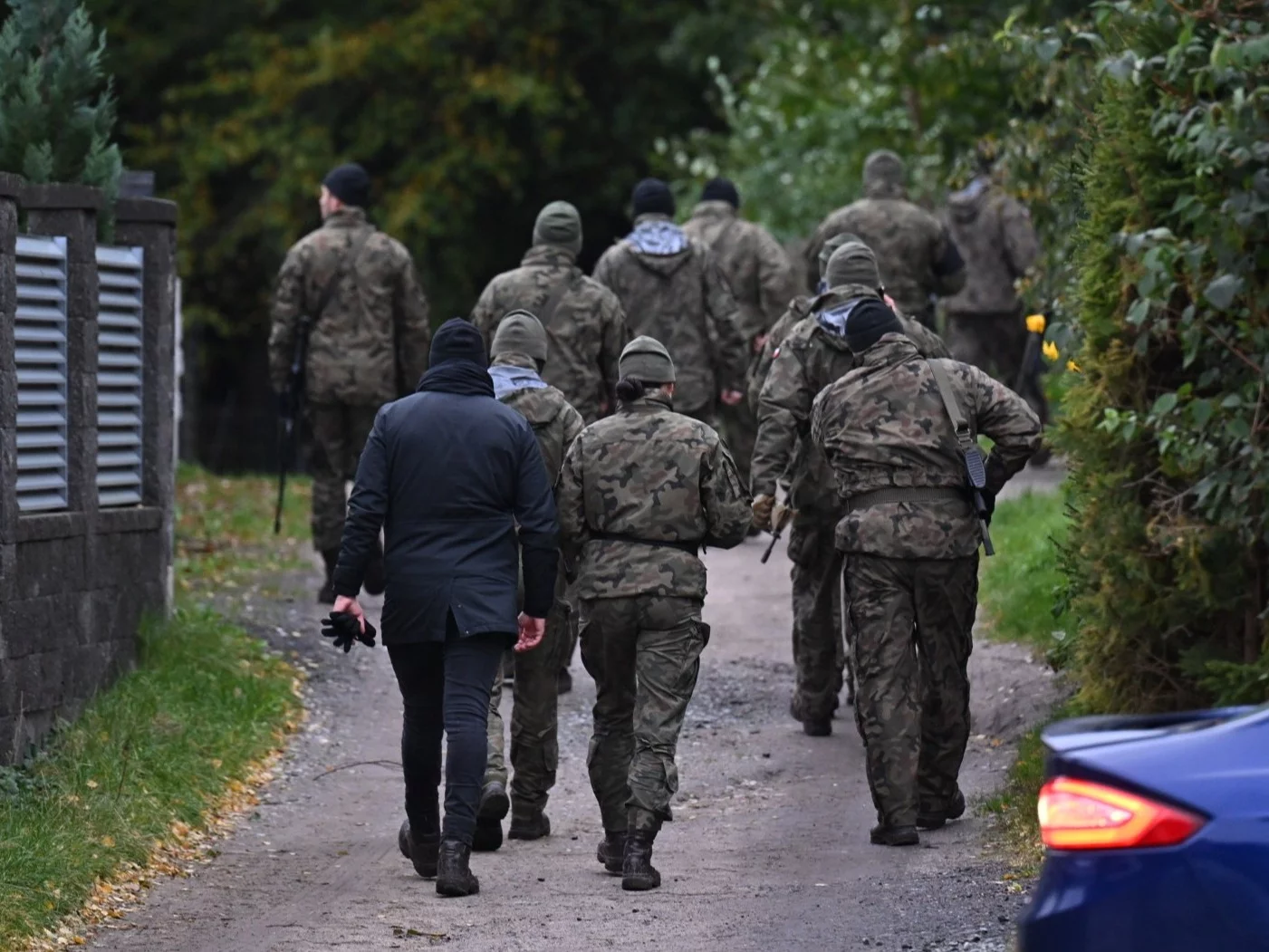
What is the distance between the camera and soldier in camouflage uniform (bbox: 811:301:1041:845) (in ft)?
28.0

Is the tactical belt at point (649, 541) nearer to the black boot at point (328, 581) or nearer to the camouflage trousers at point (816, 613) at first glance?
the camouflage trousers at point (816, 613)

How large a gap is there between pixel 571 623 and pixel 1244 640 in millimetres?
2753

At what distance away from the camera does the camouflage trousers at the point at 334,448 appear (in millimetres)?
12977

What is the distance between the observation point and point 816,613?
10.4m

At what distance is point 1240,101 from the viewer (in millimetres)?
7086

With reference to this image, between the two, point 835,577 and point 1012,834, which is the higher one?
point 835,577

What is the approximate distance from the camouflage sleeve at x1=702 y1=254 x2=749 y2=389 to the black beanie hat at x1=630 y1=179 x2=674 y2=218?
45cm

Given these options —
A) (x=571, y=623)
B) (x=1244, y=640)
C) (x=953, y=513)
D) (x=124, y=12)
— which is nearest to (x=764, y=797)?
(x=571, y=623)

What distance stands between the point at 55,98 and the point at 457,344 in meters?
3.58

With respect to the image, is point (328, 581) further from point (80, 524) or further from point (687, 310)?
point (80, 524)

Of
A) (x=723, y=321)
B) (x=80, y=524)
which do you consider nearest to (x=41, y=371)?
(x=80, y=524)

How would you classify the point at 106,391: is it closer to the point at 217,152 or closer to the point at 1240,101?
the point at 1240,101

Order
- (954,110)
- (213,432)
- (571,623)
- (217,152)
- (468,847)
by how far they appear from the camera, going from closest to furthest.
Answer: (468,847) < (571,623) < (954,110) < (217,152) < (213,432)

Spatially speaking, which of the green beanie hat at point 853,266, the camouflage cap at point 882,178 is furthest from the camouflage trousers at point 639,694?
the camouflage cap at point 882,178
